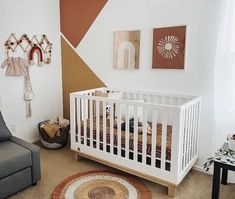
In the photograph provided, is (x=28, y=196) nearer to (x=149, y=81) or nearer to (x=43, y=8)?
(x=149, y=81)

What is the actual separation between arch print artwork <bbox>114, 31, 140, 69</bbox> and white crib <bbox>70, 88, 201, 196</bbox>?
42 centimetres

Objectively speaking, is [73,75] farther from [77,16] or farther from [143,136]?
[143,136]

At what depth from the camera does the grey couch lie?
7.37 feet

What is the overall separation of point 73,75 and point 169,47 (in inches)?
69.3

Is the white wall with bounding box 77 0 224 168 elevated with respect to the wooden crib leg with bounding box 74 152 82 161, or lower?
elevated

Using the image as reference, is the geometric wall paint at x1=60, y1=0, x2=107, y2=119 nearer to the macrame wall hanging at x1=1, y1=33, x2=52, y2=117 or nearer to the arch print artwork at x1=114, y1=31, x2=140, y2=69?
the macrame wall hanging at x1=1, y1=33, x2=52, y2=117

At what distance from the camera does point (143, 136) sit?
2.49 m

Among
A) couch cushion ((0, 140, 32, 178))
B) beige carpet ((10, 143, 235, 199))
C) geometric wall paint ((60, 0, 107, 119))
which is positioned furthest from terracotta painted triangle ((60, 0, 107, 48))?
couch cushion ((0, 140, 32, 178))

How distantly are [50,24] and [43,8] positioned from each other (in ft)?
0.86

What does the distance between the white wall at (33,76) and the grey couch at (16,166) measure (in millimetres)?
919

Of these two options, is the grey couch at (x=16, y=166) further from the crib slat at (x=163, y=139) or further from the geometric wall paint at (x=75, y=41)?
the geometric wall paint at (x=75, y=41)

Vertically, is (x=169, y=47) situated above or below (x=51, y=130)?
above

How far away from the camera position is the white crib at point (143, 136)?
234 cm

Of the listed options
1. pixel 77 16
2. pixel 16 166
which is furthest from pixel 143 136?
pixel 77 16
